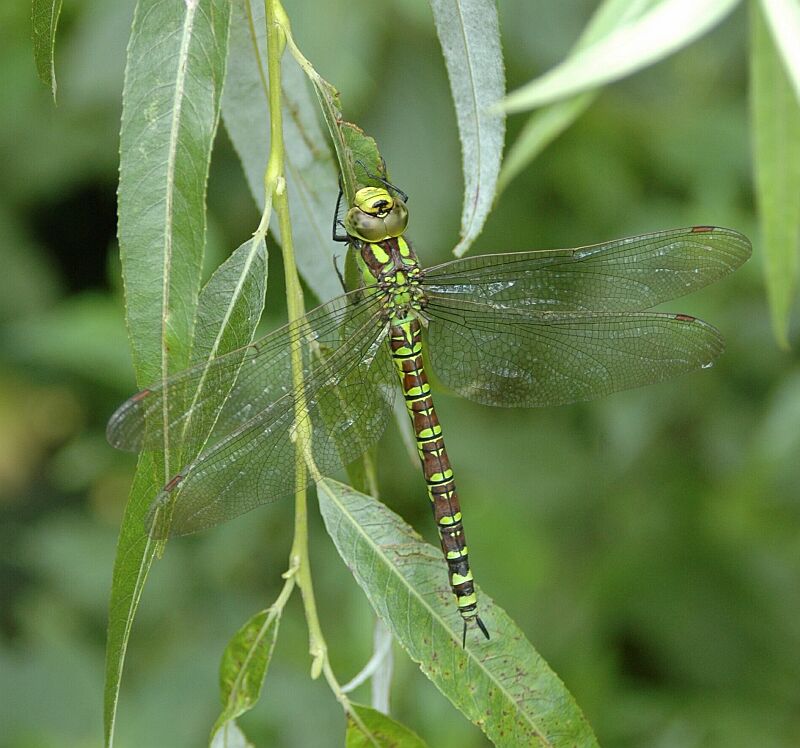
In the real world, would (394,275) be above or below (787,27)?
below

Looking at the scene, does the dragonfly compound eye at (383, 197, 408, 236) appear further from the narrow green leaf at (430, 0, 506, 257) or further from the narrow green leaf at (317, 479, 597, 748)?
the narrow green leaf at (317, 479, 597, 748)

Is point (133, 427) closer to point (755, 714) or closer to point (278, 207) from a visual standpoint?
point (278, 207)

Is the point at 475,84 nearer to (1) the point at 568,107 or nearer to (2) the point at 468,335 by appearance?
(1) the point at 568,107

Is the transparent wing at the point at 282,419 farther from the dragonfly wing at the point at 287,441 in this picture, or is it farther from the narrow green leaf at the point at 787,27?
the narrow green leaf at the point at 787,27

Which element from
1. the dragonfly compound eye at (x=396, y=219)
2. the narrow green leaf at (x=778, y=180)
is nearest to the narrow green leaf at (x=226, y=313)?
the dragonfly compound eye at (x=396, y=219)

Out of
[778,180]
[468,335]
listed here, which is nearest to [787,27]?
[778,180]
